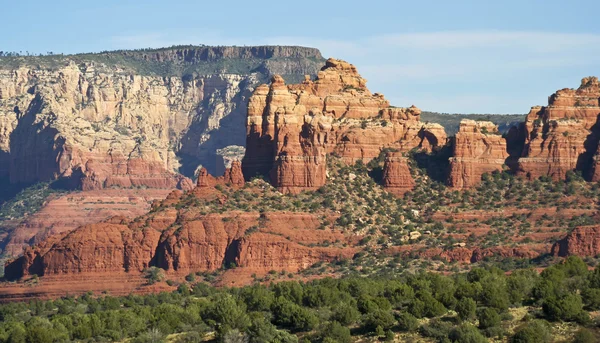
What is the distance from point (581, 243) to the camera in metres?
182

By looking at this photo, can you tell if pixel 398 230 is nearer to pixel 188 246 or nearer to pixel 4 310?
pixel 188 246

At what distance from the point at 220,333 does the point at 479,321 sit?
59.6ft

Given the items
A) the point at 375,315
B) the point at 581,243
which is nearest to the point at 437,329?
the point at 375,315

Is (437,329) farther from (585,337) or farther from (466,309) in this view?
(585,337)

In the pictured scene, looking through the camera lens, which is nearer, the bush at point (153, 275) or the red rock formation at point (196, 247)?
the bush at point (153, 275)

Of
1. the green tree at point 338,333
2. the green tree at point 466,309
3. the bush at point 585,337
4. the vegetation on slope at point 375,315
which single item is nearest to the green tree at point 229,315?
the vegetation on slope at point 375,315

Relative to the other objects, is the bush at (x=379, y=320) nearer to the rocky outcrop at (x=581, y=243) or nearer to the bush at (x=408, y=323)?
the bush at (x=408, y=323)

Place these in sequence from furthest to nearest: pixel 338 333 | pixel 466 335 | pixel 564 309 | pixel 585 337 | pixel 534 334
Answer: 1. pixel 338 333
2. pixel 564 309
3. pixel 466 335
4. pixel 534 334
5. pixel 585 337

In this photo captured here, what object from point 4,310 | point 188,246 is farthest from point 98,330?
point 188,246

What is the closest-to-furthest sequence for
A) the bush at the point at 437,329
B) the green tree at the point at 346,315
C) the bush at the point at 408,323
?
the bush at the point at 437,329
the bush at the point at 408,323
the green tree at the point at 346,315

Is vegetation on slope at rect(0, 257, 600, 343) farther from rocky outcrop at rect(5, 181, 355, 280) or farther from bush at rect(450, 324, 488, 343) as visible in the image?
rocky outcrop at rect(5, 181, 355, 280)

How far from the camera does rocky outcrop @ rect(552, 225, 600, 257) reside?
593 ft

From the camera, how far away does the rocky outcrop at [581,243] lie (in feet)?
593

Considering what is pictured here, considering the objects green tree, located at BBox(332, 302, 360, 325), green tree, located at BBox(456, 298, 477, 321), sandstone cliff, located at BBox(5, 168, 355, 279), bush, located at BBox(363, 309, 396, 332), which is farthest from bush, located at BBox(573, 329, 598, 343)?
sandstone cliff, located at BBox(5, 168, 355, 279)
